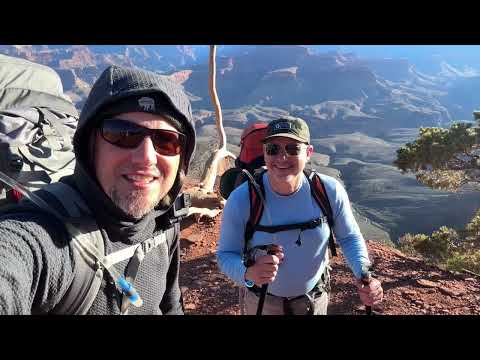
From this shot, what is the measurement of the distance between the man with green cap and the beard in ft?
3.24

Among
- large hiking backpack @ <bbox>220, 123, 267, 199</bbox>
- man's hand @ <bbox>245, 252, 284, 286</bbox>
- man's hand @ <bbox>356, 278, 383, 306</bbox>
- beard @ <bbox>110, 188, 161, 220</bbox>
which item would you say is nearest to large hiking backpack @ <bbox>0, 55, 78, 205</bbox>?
beard @ <bbox>110, 188, 161, 220</bbox>

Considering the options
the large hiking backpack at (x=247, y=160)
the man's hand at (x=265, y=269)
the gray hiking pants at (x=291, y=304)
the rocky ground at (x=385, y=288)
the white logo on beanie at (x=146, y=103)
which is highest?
the white logo on beanie at (x=146, y=103)

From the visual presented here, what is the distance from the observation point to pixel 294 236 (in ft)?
8.02

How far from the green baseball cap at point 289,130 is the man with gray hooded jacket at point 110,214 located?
38.8 inches

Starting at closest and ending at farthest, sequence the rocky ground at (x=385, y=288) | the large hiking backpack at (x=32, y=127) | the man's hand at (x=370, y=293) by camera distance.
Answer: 1. the man's hand at (x=370, y=293)
2. the large hiking backpack at (x=32, y=127)
3. the rocky ground at (x=385, y=288)

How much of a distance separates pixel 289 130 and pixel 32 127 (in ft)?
7.05

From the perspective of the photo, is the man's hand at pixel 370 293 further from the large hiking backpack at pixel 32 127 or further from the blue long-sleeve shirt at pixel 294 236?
the large hiking backpack at pixel 32 127

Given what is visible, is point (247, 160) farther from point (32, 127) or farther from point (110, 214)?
point (110, 214)

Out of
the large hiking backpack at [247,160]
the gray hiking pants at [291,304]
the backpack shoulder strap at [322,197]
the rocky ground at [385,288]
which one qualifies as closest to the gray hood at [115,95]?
the backpack shoulder strap at [322,197]

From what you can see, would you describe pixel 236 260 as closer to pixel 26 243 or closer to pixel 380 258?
pixel 26 243

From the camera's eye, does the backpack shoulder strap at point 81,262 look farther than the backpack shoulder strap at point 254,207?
No

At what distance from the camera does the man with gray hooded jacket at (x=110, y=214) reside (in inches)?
46.5

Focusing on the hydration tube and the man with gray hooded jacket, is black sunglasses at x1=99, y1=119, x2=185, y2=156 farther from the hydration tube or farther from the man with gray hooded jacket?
the hydration tube
